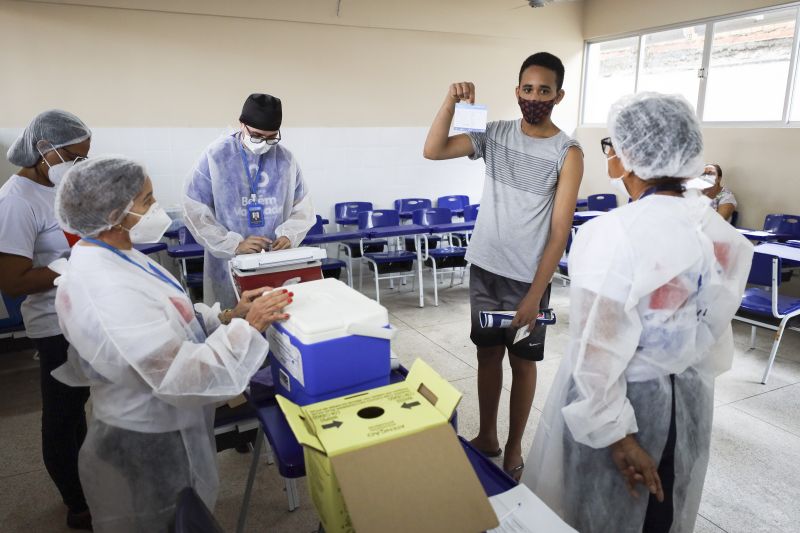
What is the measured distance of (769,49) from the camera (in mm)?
5555

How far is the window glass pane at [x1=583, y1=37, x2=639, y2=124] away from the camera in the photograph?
708 cm

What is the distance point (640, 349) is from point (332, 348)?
764 millimetres

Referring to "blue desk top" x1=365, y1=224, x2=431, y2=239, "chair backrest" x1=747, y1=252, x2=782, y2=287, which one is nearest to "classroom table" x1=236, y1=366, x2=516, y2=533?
"chair backrest" x1=747, y1=252, x2=782, y2=287

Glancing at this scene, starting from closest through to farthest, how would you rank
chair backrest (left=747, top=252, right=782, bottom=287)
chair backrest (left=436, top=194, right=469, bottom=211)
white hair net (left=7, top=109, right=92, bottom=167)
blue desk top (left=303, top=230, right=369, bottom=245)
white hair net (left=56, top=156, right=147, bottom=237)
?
white hair net (left=56, top=156, right=147, bottom=237)
white hair net (left=7, top=109, right=92, bottom=167)
chair backrest (left=747, top=252, right=782, bottom=287)
blue desk top (left=303, top=230, right=369, bottom=245)
chair backrest (left=436, top=194, right=469, bottom=211)

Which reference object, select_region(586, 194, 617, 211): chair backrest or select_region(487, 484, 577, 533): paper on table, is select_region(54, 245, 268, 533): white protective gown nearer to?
select_region(487, 484, 577, 533): paper on table

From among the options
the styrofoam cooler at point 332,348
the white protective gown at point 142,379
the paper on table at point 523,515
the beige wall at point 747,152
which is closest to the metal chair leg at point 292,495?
the white protective gown at point 142,379

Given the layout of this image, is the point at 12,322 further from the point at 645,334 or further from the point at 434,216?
the point at 645,334

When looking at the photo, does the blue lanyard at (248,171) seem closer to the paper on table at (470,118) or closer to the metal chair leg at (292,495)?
the paper on table at (470,118)

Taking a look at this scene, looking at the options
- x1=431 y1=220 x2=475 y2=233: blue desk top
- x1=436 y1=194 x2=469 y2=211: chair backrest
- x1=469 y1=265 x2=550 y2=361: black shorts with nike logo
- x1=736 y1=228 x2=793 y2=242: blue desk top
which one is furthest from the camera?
x1=436 y1=194 x2=469 y2=211: chair backrest

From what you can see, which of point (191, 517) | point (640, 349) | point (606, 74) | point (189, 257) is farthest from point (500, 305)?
point (606, 74)

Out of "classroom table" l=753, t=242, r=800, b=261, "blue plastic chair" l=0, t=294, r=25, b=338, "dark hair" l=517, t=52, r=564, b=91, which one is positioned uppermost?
"dark hair" l=517, t=52, r=564, b=91

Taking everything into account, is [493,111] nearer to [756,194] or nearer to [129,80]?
[756,194]

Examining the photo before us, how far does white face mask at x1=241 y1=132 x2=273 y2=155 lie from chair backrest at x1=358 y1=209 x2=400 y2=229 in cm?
324

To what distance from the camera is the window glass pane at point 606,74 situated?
23.2 feet
